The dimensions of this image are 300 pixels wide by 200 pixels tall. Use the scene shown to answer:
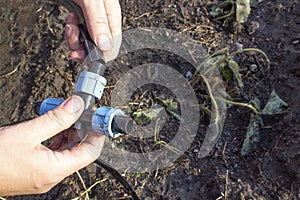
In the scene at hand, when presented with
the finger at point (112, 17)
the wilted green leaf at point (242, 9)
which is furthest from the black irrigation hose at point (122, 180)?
the wilted green leaf at point (242, 9)

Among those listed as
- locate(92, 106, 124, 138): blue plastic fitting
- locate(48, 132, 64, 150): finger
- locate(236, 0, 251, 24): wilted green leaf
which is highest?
locate(92, 106, 124, 138): blue plastic fitting

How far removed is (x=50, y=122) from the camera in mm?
1304

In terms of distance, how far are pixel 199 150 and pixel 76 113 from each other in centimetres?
66

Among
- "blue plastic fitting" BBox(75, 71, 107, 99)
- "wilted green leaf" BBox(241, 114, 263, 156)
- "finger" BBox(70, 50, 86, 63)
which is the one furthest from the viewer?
"wilted green leaf" BBox(241, 114, 263, 156)

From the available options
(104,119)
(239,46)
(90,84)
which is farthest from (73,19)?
(239,46)

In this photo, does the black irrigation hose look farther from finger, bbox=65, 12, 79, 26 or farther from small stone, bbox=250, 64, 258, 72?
small stone, bbox=250, 64, 258, 72

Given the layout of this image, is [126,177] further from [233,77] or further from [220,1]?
[220,1]

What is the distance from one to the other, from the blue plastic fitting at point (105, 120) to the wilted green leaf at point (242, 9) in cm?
96

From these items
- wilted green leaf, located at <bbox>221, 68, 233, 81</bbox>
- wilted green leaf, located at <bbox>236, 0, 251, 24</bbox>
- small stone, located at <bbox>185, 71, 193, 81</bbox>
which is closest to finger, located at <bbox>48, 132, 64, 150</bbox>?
small stone, located at <bbox>185, 71, 193, 81</bbox>

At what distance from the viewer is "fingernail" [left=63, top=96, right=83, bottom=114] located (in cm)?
134

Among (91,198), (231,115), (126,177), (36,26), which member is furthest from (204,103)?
→ (36,26)

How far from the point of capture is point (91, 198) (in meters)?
1.81

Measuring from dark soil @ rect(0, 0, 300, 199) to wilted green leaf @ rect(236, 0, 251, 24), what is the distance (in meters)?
0.04

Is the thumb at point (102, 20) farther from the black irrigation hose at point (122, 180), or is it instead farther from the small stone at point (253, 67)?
the small stone at point (253, 67)
